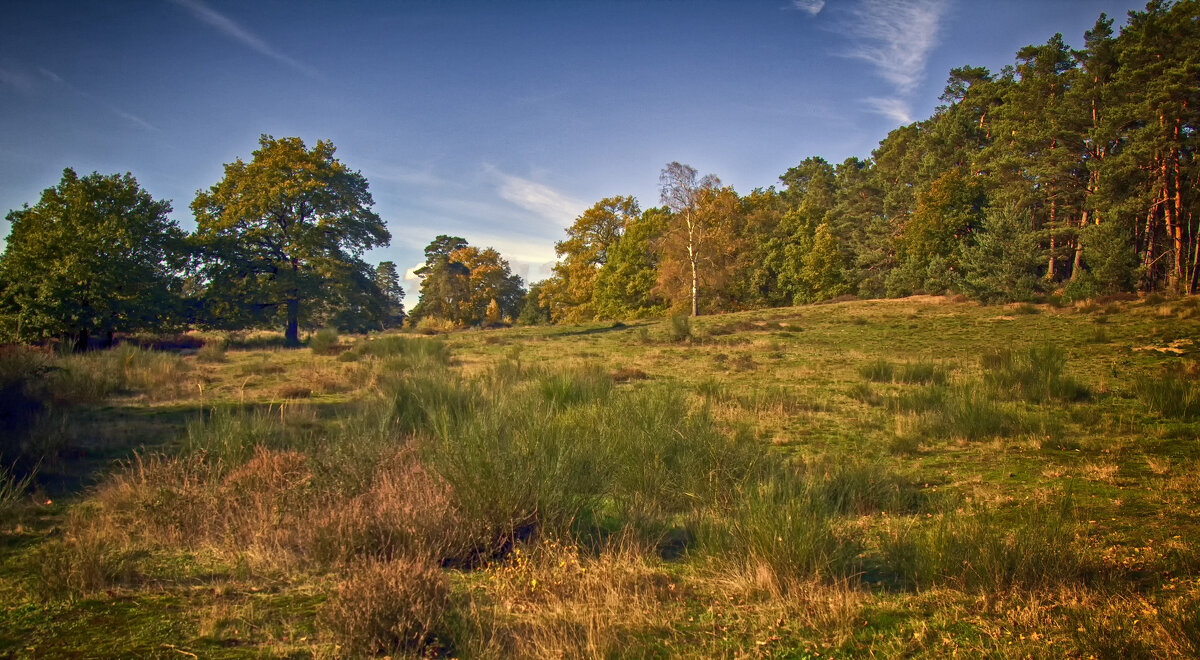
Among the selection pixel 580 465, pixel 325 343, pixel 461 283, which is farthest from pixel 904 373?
pixel 461 283

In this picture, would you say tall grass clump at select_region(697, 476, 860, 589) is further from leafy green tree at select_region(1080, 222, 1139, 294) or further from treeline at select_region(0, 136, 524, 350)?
leafy green tree at select_region(1080, 222, 1139, 294)

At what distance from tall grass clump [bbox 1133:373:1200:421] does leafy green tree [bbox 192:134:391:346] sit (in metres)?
30.8

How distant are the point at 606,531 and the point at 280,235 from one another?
104ft

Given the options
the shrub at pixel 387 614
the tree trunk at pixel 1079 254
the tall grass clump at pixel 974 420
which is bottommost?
the shrub at pixel 387 614

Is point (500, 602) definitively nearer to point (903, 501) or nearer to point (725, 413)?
point (903, 501)

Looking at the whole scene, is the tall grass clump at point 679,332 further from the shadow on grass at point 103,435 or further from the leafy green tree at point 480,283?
the leafy green tree at point 480,283

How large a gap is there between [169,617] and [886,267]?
2089 inches

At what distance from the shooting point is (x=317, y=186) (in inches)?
1206

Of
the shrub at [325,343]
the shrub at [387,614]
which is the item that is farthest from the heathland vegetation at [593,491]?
the shrub at [325,343]

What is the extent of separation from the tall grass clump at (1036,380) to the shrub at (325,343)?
20770 millimetres

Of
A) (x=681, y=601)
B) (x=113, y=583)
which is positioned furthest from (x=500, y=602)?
(x=113, y=583)

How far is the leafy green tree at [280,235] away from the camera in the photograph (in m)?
28.5

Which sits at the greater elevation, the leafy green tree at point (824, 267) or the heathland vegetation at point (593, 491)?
the leafy green tree at point (824, 267)

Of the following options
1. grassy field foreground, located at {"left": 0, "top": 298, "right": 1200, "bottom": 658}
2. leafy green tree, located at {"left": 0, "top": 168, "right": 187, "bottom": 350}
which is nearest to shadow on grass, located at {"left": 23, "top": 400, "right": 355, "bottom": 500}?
grassy field foreground, located at {"left": 0, "top": 298, "right": 1200, "bottom": 658}
